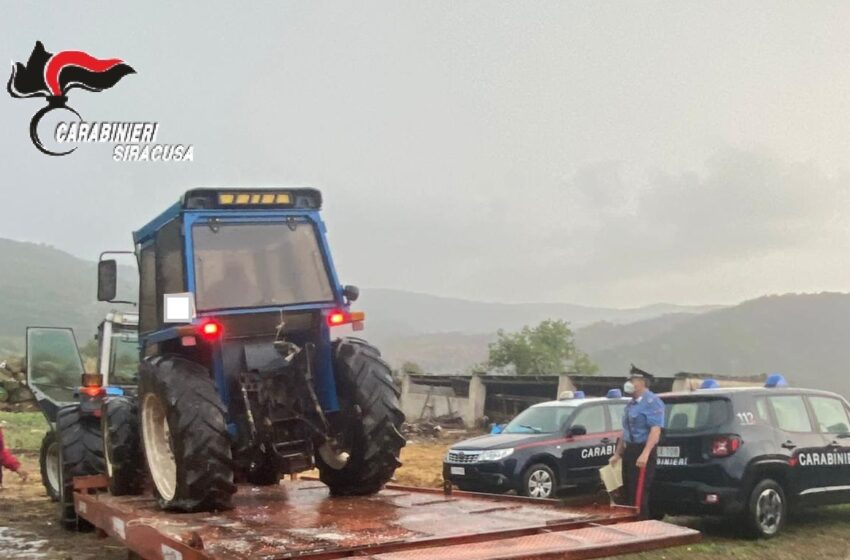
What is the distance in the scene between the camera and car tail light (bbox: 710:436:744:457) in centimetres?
1015

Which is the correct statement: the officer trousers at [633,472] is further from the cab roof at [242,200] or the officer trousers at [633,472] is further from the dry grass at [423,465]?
the dry grass at [423,465]

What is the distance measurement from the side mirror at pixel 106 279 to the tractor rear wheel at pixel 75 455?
1.96 metres

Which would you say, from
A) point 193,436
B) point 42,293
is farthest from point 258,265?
point 42,293

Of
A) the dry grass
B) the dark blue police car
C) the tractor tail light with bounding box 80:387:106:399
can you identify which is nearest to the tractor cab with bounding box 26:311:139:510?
the tractor tail light with bounding box 80:387:106:399

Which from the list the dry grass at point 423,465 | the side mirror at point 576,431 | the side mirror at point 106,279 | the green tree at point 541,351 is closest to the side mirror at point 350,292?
the side mirror at point 106,279

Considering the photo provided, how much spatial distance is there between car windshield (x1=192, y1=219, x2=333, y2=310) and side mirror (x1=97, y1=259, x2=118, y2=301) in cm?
175

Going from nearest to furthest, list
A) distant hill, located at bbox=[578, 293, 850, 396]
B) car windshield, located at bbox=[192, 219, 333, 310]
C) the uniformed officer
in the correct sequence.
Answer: car windshield, located at bbox=[192, 219, 333, 310] < the uniformed officer < distant hill, located at bbox=[578, 293, 850, 396]

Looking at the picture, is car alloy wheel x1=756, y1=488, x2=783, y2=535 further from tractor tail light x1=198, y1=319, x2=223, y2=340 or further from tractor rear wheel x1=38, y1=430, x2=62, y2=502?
tractor rear wheel x1=38, y1=430, x2=62, y2=502

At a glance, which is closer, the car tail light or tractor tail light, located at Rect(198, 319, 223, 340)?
tractor tail light, located at Rect(198, 319, 223, 340)

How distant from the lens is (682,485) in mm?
10352

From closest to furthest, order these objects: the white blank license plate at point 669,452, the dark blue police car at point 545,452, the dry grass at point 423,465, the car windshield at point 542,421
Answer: the white blank license plate at point 669,452 → the dark blue police car at point 545,452 → the car windshield at point 542,421 → the dry grass at point 423,465

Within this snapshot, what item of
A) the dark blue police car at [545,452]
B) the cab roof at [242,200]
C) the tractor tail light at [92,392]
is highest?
the cab roof at [242,200]

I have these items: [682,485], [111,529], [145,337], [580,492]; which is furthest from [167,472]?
[580,492]

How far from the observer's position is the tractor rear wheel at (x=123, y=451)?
7789 millimetres
